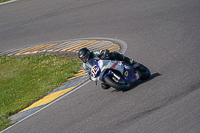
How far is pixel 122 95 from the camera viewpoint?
23.1ft

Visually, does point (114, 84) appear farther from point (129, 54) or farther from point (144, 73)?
point (129, 54)

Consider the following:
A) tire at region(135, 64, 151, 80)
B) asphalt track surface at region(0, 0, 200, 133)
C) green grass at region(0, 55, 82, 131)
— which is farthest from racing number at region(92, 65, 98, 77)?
green grass at region(0, 55, 82, 131)

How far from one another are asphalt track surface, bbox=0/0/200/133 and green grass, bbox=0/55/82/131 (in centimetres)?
130

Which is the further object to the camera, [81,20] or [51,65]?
[81,20]

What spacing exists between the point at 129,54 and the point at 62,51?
11.9 ft

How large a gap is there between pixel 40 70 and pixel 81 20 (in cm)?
401

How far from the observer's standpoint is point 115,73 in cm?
713

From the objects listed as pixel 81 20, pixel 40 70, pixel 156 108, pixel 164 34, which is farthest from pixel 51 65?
pixel 156 108

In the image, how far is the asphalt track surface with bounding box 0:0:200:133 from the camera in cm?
566

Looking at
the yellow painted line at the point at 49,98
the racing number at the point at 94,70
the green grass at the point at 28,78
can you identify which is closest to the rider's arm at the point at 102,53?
the racing number at the point at 94,70

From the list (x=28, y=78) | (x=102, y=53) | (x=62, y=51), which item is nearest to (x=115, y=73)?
(x=102, y=53)

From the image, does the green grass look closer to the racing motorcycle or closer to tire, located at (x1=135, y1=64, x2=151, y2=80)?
the racing motorcycle

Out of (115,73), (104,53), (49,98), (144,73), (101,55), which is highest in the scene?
(104,53)

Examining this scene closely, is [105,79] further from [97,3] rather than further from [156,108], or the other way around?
[97,3]
